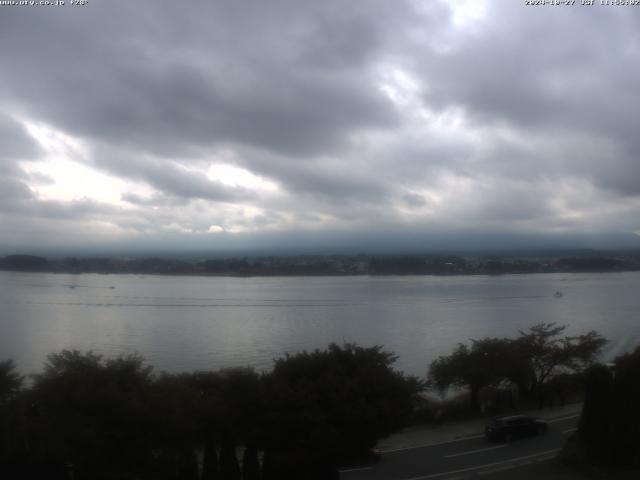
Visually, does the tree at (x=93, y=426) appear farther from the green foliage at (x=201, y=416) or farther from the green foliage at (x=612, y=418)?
the green foliage at (x=612, y=418)

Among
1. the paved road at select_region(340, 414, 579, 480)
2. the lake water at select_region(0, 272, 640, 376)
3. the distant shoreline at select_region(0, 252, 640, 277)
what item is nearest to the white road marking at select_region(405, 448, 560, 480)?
the paved road at select_region(340, 414, 579, 480)

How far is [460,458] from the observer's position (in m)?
7.46

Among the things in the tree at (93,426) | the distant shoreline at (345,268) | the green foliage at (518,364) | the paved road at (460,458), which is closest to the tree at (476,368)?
the green foliage at (518,364)

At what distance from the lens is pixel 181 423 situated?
6.05 metres

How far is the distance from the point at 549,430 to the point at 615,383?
231 centimetres

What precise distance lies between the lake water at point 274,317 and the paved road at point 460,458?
7053 mm

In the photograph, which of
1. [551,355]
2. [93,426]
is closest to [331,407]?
[93,426]

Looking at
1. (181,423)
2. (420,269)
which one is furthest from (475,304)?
(181,423)

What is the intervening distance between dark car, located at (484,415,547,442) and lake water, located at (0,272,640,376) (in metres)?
6.85

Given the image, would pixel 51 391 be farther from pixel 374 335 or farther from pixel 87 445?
pixel 374 335

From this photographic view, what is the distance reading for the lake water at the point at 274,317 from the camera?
18.4m

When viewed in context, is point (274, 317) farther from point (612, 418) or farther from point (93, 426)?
point (93, 426)

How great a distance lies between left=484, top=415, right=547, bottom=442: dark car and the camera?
8.19 metres

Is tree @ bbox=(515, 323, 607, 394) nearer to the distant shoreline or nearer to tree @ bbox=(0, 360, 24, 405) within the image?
tree @ bbox=(0, 360, 24, 405)
